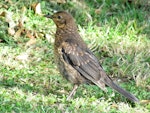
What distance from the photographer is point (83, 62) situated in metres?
8.34

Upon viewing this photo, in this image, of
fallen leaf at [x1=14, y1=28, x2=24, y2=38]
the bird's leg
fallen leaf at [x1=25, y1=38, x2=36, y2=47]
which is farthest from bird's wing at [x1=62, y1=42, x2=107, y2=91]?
fallen leaf at [x1=14, y1=28, x2=24, y2=38]

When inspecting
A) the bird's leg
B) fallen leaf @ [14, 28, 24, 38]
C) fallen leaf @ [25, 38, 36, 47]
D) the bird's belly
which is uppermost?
fallen leaf @ [14, 28, 24, 38]

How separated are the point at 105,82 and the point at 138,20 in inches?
121

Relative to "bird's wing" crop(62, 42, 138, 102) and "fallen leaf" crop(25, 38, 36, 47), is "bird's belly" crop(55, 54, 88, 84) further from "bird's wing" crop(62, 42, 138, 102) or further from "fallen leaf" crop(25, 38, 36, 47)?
"fallen leaf" crop(25, 38, 36, 47)

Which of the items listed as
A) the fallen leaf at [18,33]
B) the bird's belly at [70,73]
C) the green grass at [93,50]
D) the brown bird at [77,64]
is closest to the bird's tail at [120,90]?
the brown bird at [77,64]

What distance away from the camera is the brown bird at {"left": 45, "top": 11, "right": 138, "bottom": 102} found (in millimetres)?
8242

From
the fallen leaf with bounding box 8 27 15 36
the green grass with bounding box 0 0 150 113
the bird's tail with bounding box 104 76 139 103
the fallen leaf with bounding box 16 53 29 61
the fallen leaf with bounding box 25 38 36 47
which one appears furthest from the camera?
the fallen leaf with bounding box 8 27 15 36

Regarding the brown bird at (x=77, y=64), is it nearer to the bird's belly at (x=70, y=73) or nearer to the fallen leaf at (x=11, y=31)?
the bird's belly at (x=70, y=73)

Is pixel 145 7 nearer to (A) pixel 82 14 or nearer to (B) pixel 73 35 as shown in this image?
(A) pixel 82 14

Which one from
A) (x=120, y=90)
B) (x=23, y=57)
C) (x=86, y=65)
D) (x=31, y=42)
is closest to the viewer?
(x=120, y=90)

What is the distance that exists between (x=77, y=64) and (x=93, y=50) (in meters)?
1.67

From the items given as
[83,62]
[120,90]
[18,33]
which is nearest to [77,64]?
[83,62]

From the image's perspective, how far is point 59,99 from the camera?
8.16 meters

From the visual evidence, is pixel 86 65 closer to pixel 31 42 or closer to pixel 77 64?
pixel 77 64
